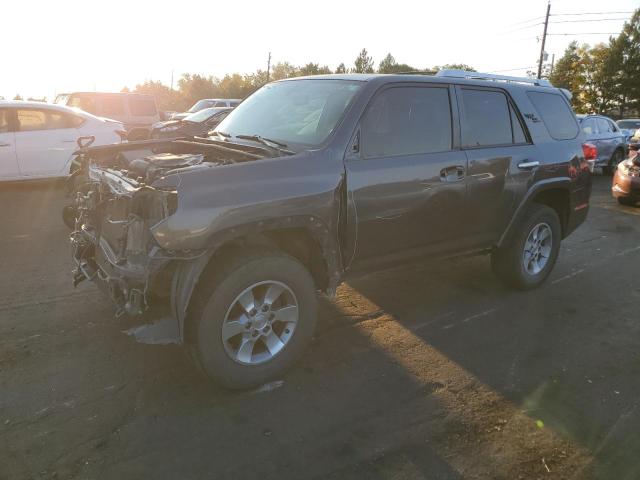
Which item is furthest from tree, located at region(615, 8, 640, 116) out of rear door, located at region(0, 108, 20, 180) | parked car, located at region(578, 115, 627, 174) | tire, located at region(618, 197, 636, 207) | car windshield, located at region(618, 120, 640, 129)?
rear door, located at region(0, 108, 20, 180)

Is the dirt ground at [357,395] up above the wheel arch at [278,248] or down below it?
below

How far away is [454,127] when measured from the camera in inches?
162

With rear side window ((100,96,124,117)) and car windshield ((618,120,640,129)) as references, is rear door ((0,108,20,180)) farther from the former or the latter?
car windshield ((618,120,640,129))

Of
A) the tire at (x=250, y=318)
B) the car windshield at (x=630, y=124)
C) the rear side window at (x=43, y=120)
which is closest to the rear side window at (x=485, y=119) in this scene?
the tire at (x=250, y=318)

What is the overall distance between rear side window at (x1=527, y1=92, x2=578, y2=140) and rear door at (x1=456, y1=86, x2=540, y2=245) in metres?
0.42

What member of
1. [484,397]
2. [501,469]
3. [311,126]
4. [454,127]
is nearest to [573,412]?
[484,397]

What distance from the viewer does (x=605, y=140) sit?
13.7 m

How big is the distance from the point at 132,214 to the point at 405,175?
1.87m

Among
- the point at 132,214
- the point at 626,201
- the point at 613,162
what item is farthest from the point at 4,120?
the point at 613,162

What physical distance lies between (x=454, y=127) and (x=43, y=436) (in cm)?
347

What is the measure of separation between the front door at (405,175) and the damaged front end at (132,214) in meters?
0.76

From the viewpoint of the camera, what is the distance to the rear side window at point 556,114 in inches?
197

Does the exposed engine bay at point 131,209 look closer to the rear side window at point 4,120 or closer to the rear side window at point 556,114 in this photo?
the rear side window at point 556,114

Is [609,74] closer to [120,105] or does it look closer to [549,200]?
[120,105]
